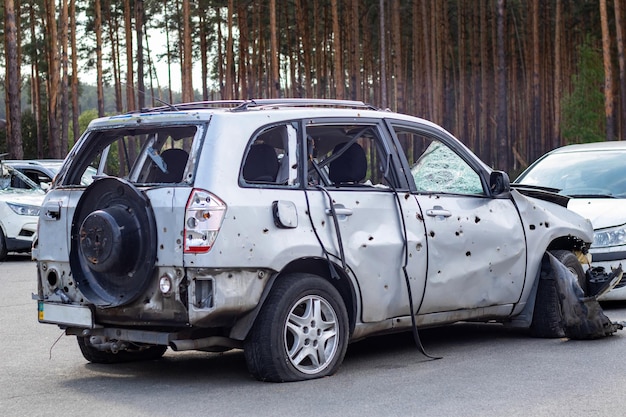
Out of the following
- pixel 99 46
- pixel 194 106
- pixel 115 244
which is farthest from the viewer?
pixel 99 46

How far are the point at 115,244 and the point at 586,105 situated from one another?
42.5m

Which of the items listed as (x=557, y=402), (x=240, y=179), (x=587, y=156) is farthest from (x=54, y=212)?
(x=587, y=156)

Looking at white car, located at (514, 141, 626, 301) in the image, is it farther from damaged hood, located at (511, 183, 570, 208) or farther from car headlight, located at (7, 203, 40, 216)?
car headlight, located at (7, 203, 40, 216)

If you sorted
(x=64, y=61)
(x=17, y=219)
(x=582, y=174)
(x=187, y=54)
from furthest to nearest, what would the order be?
(x=64, y=61)
(x=187, y=54)
(x=17, y=219)
(x=582, y=174)

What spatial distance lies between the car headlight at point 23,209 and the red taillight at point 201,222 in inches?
530

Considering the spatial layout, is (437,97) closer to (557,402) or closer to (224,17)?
(224,17)

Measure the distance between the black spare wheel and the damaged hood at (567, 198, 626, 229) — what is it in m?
5.72

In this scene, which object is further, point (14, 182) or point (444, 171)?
point (14, 182)

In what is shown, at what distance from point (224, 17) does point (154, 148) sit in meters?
61.8

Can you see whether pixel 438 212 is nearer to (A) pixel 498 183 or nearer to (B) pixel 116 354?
(A) pixel 498 183

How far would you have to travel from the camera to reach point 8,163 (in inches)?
849

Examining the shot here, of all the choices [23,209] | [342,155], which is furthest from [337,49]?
[342,155]

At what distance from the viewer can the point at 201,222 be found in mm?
6957

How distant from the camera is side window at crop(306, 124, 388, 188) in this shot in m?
8.04
